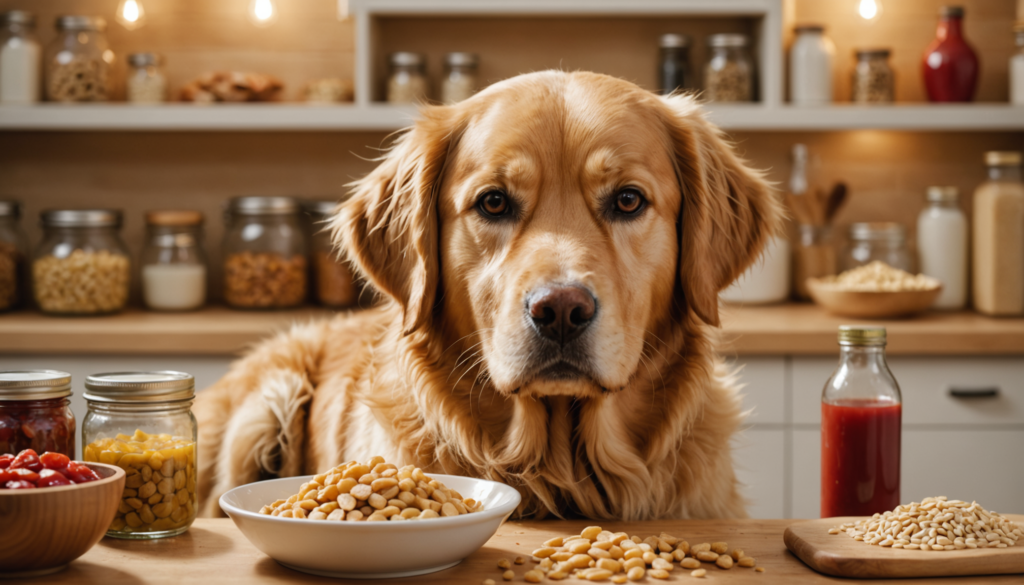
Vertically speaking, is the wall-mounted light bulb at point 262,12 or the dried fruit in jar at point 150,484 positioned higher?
the wall-mounted light bulb at point 262,12

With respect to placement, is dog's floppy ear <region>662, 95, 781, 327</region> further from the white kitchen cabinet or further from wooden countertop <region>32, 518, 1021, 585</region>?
the white kitchen cabinet

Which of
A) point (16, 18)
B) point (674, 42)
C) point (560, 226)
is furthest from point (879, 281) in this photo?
point (16, 18)

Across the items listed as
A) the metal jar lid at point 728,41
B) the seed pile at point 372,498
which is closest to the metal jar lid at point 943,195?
the metal jar lid at point 728,41

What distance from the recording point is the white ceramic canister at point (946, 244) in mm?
3266

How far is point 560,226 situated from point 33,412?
30.1 inches

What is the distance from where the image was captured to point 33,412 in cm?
112

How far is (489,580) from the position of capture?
98 cm

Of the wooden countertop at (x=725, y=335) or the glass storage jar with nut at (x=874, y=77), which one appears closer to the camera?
the wooden countertop at (x=725, y=335)

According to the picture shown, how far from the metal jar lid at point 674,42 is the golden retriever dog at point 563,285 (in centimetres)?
161

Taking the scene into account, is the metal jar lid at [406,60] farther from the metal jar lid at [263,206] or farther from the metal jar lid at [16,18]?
the metal jar lid at [16,18]

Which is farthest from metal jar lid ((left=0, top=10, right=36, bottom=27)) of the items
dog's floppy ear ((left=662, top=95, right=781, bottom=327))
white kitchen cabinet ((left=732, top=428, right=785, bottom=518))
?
white kitchen cabinet ((left=732, top=428, right=785, bottom=518))

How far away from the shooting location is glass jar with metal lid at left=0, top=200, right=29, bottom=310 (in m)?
3.18

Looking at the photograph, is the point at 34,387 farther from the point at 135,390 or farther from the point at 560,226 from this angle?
the point at 560,226

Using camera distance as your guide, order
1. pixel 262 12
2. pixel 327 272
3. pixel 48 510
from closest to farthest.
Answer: pixel 48 510 → pixel 327 272 → pixel 262 12
